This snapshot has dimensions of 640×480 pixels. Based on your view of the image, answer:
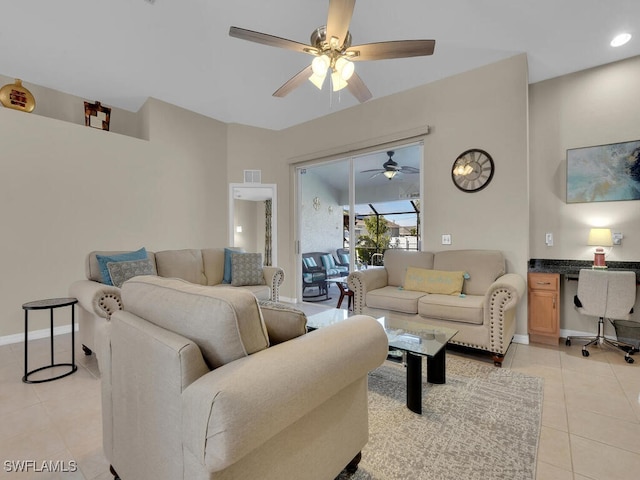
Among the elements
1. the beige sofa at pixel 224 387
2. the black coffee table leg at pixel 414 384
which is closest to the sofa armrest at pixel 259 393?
the beige sofa at pixel 224 387

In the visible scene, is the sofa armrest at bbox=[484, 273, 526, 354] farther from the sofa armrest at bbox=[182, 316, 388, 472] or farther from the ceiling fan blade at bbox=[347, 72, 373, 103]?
the ceiling fan blade at bbox=[347, 72, 373, 103]

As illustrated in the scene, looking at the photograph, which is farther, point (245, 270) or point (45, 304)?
point (245, 270)

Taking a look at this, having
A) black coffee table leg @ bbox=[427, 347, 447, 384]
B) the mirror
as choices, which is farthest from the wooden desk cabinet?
the mirror

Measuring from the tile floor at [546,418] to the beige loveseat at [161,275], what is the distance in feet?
1.50

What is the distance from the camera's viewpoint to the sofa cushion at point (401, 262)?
12.3ft

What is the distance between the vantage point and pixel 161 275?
11.7 feet

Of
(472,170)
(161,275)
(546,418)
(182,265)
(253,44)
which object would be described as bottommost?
(546,418)

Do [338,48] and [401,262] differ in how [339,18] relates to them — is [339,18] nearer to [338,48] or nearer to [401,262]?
[338,48]

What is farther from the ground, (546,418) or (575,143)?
(575,143)

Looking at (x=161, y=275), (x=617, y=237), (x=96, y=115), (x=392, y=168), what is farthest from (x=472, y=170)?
(x=96, y=115)

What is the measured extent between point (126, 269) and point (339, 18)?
9.42 ft

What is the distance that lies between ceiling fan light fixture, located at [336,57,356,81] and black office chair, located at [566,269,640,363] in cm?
283

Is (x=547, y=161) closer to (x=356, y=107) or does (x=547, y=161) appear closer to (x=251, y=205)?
(x=356, y=107)

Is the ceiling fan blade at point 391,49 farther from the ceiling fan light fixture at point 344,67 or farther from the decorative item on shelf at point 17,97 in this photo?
the decorative item on shelf at point 17,97
